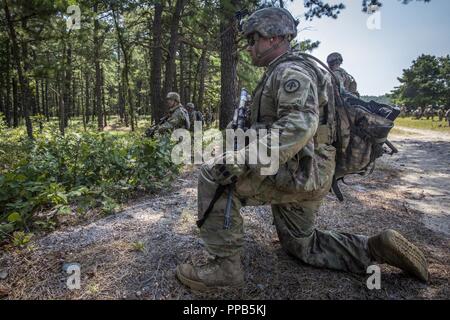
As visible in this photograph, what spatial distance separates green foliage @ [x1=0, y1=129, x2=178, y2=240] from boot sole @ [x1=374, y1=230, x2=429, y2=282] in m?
3.05

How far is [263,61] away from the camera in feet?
8.98

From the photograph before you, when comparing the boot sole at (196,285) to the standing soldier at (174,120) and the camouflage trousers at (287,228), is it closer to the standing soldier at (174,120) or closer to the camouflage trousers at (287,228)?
the camouflage trousers at (287,228)

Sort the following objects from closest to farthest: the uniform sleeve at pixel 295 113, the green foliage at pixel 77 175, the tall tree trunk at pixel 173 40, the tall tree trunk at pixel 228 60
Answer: the uniform sleeve at pixel 295 113, the green foliage at pixel 77 175, the tall tree trunk at pixel 228 60, the tall tree trunk at pixel 173 40

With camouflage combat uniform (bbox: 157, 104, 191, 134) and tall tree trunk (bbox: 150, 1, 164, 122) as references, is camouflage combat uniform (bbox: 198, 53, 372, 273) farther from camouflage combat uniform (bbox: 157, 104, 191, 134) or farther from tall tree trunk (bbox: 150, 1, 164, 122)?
tall tree trunk (bbox: 150, 1, 164, 122)

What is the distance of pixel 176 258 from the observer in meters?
2.93

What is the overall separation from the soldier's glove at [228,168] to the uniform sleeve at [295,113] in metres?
0.08

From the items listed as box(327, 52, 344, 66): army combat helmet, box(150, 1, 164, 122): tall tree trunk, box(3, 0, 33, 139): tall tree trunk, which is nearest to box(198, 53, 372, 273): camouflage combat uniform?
box(327, 52, 344, 66): army combat helmet

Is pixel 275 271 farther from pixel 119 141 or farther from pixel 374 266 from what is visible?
pixel 119 141

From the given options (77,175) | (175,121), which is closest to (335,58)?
(175,121)

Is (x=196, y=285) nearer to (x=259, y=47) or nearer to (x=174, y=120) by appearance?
(x=259, y=47)

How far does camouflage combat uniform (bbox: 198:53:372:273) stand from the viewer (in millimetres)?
2230

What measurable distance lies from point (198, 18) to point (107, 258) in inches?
448

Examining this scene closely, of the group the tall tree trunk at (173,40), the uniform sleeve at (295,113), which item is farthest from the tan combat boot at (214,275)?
the tall tree trunk at (173,40)

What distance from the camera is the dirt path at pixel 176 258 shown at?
2.56 metres
